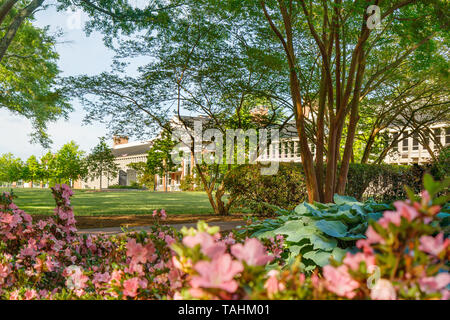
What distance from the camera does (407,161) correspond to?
34.3 m

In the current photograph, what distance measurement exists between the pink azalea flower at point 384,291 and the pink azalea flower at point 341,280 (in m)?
0.05

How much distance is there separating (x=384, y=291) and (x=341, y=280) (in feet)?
0.31

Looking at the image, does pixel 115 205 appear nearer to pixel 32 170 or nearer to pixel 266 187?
pixel 266 187

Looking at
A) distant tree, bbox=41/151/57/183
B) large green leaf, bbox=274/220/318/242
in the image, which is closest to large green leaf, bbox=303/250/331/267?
large green leaf, bbox=274/220/318/242

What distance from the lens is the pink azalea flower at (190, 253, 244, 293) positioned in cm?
70

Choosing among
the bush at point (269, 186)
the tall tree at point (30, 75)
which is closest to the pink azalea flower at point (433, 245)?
the bush at point (269, 186)

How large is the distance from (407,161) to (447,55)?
79.1 feet

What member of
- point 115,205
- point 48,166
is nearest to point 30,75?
point 115,205

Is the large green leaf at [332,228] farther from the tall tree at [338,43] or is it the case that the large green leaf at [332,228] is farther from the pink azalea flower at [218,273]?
the tall tree at [338,43]

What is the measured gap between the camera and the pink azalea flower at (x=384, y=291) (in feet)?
2.60

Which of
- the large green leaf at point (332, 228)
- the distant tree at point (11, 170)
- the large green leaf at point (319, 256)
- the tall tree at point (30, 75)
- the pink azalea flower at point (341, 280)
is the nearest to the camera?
the pink azalea flower at point (341, 280)

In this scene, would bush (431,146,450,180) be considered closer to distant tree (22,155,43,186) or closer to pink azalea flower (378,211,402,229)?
pink azalea flower (378,211,402,229)

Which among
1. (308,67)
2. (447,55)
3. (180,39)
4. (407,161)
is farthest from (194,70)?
(407,161)

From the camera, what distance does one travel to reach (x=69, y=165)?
32.3 metres
